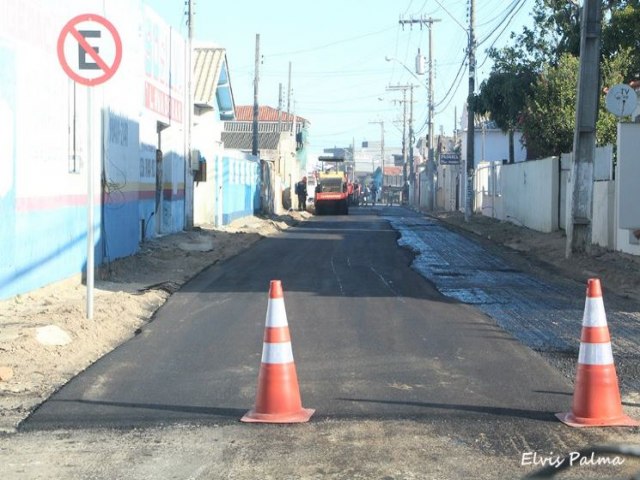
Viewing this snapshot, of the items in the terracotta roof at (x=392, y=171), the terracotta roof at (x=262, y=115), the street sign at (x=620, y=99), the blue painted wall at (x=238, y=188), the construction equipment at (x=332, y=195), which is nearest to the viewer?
the street sign at (x=620, y=99)

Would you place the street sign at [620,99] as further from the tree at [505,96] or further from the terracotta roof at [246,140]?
the terracotta roof at [246,140]

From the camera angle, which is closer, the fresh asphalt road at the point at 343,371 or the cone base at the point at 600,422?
the cone base at the point at 600,422

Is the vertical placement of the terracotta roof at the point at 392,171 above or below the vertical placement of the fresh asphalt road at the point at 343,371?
above

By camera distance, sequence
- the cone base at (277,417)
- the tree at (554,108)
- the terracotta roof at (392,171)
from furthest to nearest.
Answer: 1. the terracotta roof at (392,171)
2. the tree at (554,108)
3. the cone base at (277,417)

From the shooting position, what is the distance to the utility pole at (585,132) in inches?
729

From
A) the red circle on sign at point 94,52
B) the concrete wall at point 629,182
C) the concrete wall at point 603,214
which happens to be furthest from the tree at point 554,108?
the red circle on sign at point 94,52

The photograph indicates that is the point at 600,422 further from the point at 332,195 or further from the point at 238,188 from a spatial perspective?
the point at 332,195

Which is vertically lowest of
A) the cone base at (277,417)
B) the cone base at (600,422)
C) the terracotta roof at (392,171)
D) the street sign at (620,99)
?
the cone base at (277,417)

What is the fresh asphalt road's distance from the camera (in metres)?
6.54

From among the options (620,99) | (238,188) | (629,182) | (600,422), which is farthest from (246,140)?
(600,422)

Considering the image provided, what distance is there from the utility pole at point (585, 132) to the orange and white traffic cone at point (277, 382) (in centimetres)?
1362

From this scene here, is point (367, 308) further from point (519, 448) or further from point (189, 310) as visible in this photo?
point (519, 448)

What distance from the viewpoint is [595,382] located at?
20.9 ft

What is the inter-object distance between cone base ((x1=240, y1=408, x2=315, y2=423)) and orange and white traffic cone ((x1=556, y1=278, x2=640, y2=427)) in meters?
1.78
